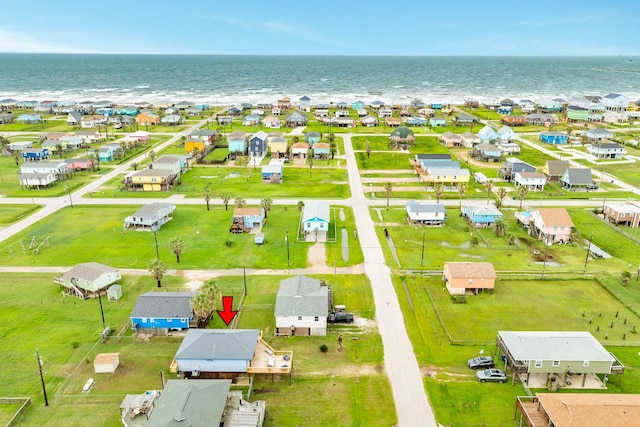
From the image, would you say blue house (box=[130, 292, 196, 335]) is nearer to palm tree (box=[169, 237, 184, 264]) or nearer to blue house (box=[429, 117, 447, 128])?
palm tree (box=[169, 237, 184, 264])

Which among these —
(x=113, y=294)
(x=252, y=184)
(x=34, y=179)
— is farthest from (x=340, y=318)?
(x=34, y=179)

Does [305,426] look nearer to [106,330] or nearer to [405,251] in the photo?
[106,330]

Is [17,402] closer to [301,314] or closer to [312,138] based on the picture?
[301,314]

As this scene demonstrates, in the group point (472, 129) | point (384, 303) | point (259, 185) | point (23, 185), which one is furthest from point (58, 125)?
point (384, 303)

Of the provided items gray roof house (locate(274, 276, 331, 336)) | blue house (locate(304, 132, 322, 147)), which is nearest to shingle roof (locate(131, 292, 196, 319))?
gray roof house (locate(274, 276, 331, 336))

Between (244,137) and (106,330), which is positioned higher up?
(244,137)

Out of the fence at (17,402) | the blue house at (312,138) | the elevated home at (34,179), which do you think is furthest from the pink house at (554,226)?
the elevated home at (34,179)
